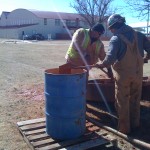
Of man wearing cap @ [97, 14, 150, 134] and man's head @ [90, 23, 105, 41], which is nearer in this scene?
man wearing cap @ [97, 14, 150, 134]

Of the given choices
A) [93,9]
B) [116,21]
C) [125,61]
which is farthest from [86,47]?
[93,9]

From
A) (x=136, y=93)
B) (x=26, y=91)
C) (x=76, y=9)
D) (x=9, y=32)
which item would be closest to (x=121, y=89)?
(x=136, y=93)

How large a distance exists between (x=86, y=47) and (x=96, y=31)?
421 millimetres

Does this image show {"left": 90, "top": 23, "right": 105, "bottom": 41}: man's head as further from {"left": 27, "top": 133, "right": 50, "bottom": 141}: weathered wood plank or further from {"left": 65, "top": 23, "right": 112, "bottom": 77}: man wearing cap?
{"left": 27, "top": 133, "right": 50, "bottom": 141}: weathered wood plank

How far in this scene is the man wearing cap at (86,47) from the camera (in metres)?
6.11

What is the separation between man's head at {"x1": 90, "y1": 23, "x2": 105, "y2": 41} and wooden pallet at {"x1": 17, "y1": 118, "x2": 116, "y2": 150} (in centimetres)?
186

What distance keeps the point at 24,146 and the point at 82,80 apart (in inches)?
56.6

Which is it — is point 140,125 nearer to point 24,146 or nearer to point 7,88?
point 24,146

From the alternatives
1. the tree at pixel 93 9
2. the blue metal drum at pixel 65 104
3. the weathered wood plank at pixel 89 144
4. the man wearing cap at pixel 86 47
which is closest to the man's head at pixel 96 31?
the man wearing cap at pixel 86 47

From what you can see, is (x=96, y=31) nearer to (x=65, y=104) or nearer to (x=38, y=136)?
(x=65, y=104)

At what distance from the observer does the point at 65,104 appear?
15.5ft

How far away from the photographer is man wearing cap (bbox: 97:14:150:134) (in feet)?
16.4

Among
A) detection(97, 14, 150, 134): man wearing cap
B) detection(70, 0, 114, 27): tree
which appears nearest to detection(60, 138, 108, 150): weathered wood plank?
detection(97, 14, 150, 134): man wearing cap

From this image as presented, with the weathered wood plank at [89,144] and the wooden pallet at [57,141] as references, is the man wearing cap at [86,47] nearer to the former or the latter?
the wooden pallet at [57,141]
